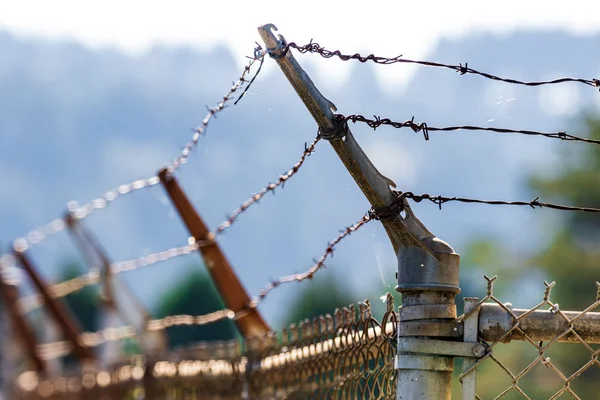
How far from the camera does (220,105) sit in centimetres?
267

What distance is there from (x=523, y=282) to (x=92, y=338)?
49.3 meters

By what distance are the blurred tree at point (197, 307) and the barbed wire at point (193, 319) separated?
39172 millimetres

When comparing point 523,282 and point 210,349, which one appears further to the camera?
point 523,282

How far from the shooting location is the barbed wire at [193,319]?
8.36 feet

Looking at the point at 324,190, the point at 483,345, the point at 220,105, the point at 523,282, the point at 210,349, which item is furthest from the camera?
the point at 324,190

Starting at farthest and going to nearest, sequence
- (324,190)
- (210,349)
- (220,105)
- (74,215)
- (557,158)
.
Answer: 1. (324,190)
2. (557,158)
3. (74,215)
4. (210,349)
5. (220,105)

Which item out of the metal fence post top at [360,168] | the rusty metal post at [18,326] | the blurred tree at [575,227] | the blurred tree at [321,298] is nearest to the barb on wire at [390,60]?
the metal fence post top at [360,168]

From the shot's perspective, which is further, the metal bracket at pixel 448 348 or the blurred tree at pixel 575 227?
the blurred tree at pixel 575 227

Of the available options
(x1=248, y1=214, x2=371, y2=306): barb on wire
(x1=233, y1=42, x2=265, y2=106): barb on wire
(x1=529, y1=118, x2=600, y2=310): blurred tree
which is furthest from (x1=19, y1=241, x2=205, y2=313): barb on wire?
(x1=529, y1=118, x2=600, y2=310): blurred tree

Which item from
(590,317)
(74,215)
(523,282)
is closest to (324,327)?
(590,317)

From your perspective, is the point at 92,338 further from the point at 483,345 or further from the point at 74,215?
the point at 483,345

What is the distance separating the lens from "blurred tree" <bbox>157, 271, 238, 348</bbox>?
45250mm

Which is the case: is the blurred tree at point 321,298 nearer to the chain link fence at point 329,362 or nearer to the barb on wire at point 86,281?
the barb on wire at point 86,281

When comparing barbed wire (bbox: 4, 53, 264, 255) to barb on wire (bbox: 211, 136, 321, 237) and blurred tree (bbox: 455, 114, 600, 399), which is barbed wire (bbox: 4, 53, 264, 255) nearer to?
barb on wire (bbox: 211, 136, 321, 237)
